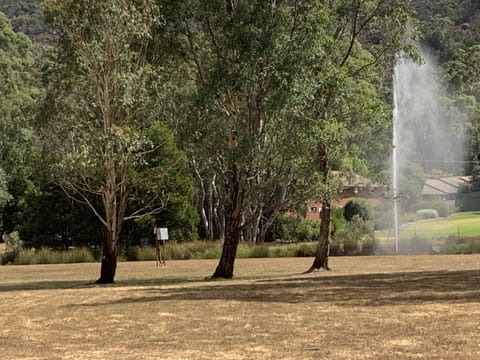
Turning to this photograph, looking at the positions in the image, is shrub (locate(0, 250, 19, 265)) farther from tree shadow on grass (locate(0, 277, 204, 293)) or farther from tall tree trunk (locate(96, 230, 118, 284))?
tall tree trunk (locate(96, 230, 118, 284))

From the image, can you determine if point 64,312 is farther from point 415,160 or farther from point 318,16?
point 415,160

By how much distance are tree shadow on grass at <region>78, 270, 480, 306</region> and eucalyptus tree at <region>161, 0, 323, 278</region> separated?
4849mm

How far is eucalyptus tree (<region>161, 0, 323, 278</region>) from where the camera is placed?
23562mm

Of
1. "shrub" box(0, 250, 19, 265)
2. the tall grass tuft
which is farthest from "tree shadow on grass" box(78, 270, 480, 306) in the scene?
"shrub" box(0, 250, 19, 265)

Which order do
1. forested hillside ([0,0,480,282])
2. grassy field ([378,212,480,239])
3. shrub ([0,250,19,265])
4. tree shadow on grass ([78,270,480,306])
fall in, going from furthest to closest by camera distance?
1. grassy field ([378,212,480,239])
2. shrub ([0,250,19,265])
3. forested hillside ([0,0,480,282])
4. tree shadow on grass ([78,270,480,306])

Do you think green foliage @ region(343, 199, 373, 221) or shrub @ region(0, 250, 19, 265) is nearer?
shrub @ region(0, 250, 19, 265)

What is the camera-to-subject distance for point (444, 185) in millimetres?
93000

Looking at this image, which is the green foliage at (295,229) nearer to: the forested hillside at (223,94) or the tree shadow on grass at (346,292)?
the forested hillside at (223,94)

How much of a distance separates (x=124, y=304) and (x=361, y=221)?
3966 cm

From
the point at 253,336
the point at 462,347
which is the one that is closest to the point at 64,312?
the point at 253,336

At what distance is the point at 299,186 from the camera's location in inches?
1120

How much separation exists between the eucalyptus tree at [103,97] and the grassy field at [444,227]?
28.4 metres

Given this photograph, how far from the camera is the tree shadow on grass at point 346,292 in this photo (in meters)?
15.6

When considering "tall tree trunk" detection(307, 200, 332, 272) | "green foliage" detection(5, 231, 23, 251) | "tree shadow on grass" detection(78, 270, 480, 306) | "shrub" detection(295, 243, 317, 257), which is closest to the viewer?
"tree shadow on grass" detection(78, 270, 480, 306)
